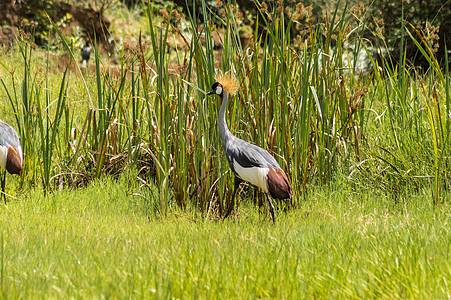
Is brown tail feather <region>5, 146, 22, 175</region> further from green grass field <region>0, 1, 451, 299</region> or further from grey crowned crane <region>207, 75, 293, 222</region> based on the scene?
grey crowned crane <region>207, 75, 293, 222</region>

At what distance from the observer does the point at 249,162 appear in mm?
3668

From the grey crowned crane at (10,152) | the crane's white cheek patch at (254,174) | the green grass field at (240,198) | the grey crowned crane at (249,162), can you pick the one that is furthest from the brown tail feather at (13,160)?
the crane's white cheek patch at (254,174)

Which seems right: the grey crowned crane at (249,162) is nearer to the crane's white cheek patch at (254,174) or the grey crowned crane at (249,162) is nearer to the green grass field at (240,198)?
the crane's white cheek patch at (254,174)

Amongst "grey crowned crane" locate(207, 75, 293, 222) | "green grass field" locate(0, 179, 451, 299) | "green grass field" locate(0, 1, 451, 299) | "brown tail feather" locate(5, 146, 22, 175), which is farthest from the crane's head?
"brown tail feather" locate(5, 146, 22, 175)

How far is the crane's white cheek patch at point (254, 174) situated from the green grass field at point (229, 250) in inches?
12.9

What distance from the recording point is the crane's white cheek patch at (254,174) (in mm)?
3662

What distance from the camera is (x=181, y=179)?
→ 13.6ft

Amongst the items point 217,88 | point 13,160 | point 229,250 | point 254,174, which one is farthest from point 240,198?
point 13,160

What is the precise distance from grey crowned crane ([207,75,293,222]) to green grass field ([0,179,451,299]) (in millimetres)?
277

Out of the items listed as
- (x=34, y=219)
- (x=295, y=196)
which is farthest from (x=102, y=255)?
(x=295, y=196)

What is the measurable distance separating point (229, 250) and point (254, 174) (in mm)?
769

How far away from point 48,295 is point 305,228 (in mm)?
1828

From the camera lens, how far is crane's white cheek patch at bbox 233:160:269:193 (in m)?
3.66

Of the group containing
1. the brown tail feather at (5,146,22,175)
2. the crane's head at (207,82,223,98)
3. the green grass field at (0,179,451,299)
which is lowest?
the green grass field at (0,179,451,299)
